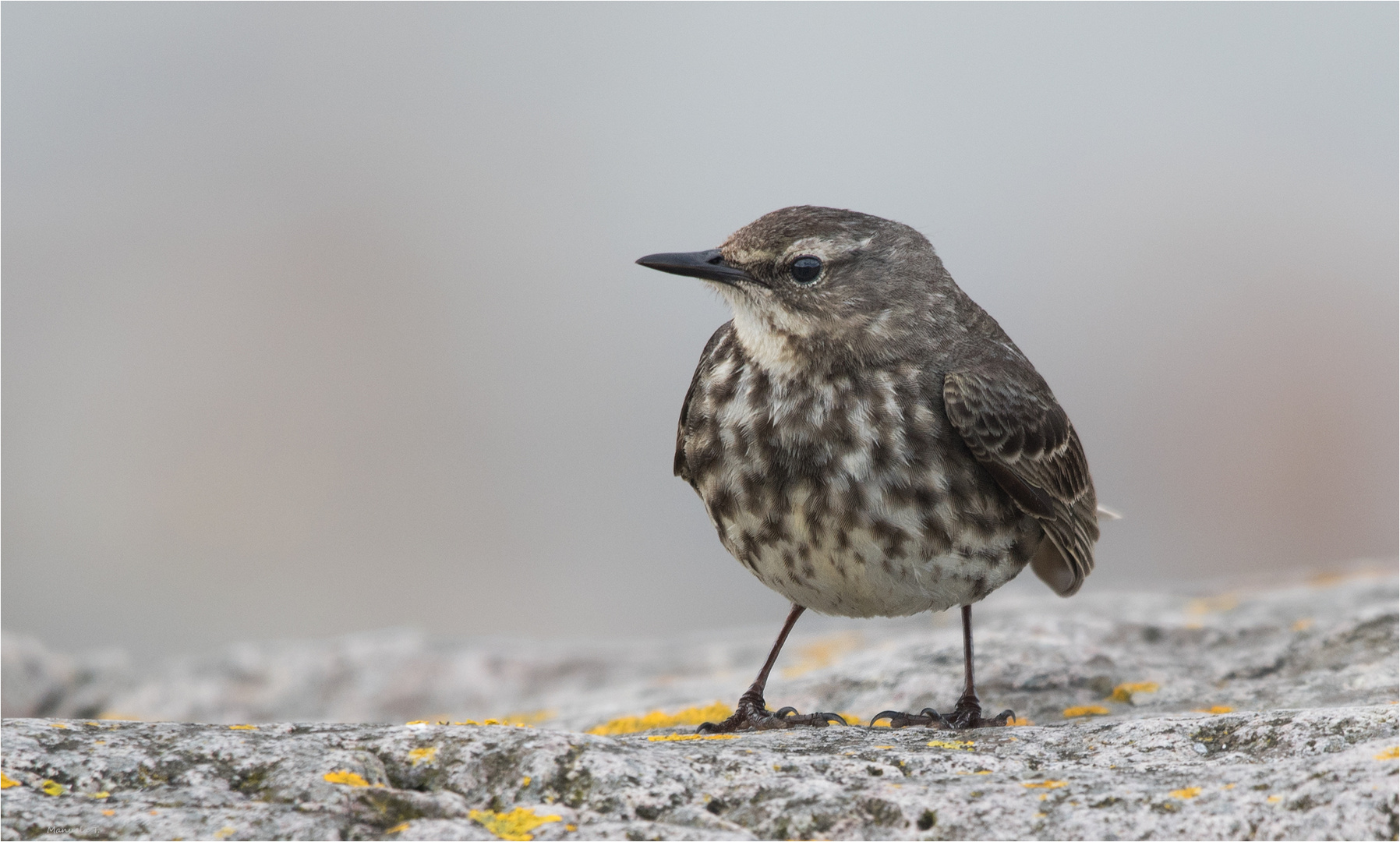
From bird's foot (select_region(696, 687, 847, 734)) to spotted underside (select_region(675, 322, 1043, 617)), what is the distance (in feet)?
1.48

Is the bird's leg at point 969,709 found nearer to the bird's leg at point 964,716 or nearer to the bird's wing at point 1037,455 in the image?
the bird's leg at point 964,716

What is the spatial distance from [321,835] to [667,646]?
568cm

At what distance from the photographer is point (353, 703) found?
733 cm

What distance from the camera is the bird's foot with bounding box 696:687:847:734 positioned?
4809 millimetres

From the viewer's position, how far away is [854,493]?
4836 millimetres

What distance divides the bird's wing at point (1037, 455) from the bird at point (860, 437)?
11mm

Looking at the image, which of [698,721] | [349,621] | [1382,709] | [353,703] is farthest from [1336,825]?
[349,621]

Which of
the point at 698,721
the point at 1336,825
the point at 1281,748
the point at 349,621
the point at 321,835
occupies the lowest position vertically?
the point at 1336,825

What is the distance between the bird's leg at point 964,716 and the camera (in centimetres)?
494

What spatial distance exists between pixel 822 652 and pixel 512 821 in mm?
4943

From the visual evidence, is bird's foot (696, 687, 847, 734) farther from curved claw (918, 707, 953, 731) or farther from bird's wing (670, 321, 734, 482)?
bird's wing (670, 321, 734, 482)

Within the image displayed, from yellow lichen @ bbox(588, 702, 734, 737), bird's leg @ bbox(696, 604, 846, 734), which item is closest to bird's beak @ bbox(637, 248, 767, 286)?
bird's leg @ bbox(696, 604, 846, 734)

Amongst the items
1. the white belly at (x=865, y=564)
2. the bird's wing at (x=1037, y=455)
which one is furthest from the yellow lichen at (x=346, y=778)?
the bird's wing at (x=1037, y=455)

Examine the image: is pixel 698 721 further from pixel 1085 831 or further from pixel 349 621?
pixel 349 621
